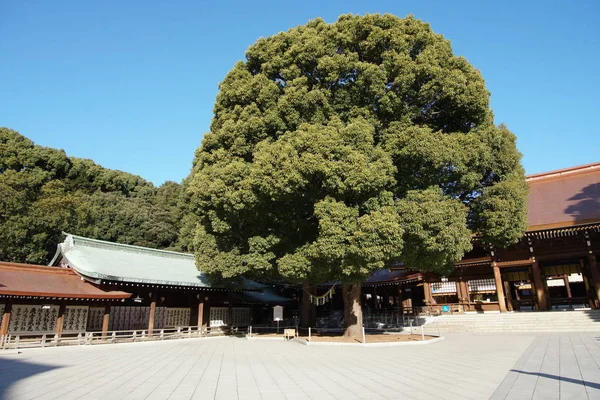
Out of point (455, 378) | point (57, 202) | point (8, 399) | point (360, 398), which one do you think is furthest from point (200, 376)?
Answer: point (57, 202)

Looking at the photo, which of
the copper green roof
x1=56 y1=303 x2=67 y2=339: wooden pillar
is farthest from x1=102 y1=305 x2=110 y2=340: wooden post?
x1=56 y1=303 x2=67 y2=339: wooden pillar

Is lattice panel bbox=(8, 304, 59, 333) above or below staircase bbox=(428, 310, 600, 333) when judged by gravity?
above

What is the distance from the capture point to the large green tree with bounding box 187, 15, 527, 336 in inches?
532

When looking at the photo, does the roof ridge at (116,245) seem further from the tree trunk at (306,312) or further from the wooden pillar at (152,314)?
the tree trunk at (306,312)

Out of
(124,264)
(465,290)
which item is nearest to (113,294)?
(124,264)

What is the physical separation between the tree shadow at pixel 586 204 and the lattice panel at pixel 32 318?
27142 millimetres

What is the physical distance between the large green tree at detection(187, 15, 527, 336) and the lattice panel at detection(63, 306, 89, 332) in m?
6.55

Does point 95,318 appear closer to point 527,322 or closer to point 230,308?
point 230,308

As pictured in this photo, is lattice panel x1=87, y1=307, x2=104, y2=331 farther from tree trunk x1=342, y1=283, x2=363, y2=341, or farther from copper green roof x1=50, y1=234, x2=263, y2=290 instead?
tree trunk x1=342, y1=283, x2=363, y2=341

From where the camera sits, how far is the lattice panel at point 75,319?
695 inches

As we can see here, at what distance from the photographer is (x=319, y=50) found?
52.7ft

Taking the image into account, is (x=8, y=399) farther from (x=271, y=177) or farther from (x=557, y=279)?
Answer: (x=557, y=279)

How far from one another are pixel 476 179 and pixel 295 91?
28.9 feet

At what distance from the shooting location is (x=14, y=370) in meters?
9.55
